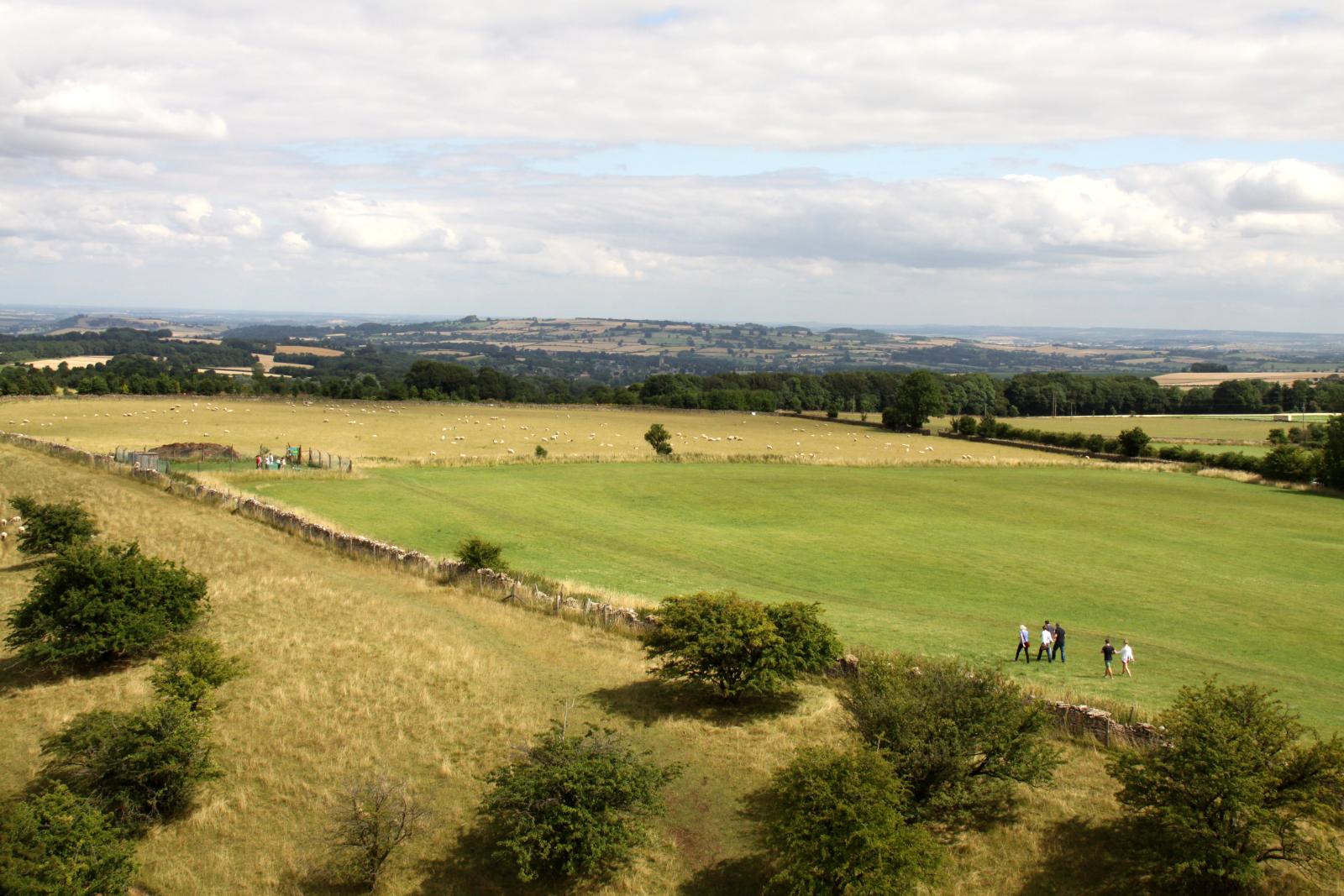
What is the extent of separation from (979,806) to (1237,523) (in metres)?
37.9

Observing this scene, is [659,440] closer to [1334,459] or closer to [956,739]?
[1334,459]

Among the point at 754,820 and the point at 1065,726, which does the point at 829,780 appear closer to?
the point at 754,820

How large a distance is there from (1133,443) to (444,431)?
55710mm

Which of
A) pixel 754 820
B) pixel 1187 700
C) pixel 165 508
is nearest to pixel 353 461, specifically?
pixel 165 508

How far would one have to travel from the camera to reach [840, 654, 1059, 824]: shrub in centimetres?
1512

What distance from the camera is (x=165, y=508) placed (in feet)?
123

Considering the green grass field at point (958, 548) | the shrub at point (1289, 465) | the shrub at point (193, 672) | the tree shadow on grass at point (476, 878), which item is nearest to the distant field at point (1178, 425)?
the shrub at point (1289, 465)

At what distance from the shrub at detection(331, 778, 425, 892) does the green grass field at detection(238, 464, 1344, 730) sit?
43.4 ft

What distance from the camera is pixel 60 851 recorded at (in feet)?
44.7

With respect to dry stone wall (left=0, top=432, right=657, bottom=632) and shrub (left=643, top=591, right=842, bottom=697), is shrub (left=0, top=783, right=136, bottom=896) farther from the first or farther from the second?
dry stone wall (left=0, top=432, right=657, bottom=632)

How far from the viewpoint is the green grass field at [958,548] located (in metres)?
24.7

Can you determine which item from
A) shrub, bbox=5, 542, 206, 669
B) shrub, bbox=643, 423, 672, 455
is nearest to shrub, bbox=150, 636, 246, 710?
shrub, bbox=5, 542, 206, 669

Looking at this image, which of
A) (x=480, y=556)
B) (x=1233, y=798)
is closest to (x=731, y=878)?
(x=1233, y=798)

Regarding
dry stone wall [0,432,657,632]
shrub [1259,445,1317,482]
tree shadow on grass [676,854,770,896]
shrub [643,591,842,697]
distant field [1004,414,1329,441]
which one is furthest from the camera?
distant field [1004,414,1329,441]
